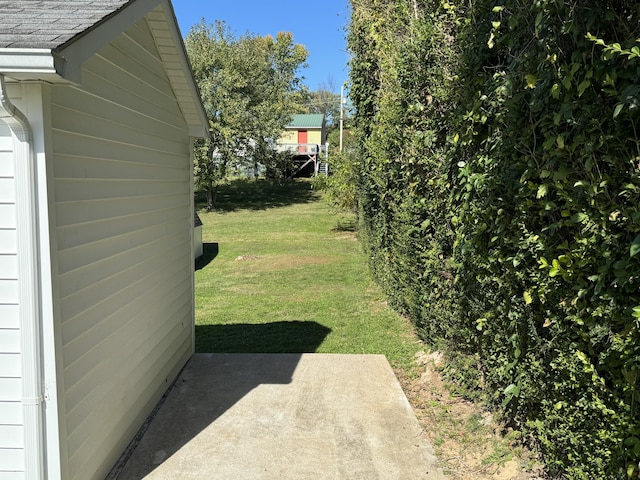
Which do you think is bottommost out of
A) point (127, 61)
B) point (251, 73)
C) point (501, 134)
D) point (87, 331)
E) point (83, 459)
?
point (83, 459)

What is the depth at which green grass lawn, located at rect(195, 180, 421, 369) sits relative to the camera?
6.52 metres

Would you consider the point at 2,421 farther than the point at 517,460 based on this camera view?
No

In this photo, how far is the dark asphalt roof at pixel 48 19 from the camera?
2389 millimetres

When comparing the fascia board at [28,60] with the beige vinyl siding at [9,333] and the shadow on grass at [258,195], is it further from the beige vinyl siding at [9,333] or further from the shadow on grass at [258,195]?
the shadow on grass at [258,195]

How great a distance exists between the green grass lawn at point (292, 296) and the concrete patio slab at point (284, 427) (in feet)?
2.66

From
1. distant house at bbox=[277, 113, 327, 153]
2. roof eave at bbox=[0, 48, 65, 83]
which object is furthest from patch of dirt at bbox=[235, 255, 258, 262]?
distant house at bbox=[277, 113, 327, 153]

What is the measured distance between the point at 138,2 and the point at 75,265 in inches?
73.0

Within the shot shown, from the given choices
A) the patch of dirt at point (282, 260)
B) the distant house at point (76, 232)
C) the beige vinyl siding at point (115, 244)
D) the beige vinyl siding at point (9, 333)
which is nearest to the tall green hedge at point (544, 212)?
the distant house at point (76, 232)

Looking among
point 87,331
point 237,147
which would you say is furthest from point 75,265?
point 237,147

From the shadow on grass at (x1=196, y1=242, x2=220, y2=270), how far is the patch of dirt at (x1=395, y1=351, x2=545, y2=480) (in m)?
8.43

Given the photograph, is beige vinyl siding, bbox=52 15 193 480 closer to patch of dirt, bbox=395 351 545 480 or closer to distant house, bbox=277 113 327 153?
patch of dirt, bbox=395 351 545 480

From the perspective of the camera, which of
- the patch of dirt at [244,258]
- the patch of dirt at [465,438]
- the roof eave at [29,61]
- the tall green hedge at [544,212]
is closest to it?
the tall green hedge at [544,212]

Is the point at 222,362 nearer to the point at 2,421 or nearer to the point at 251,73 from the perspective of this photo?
the point at 2,421

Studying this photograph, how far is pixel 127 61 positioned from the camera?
152 inches
